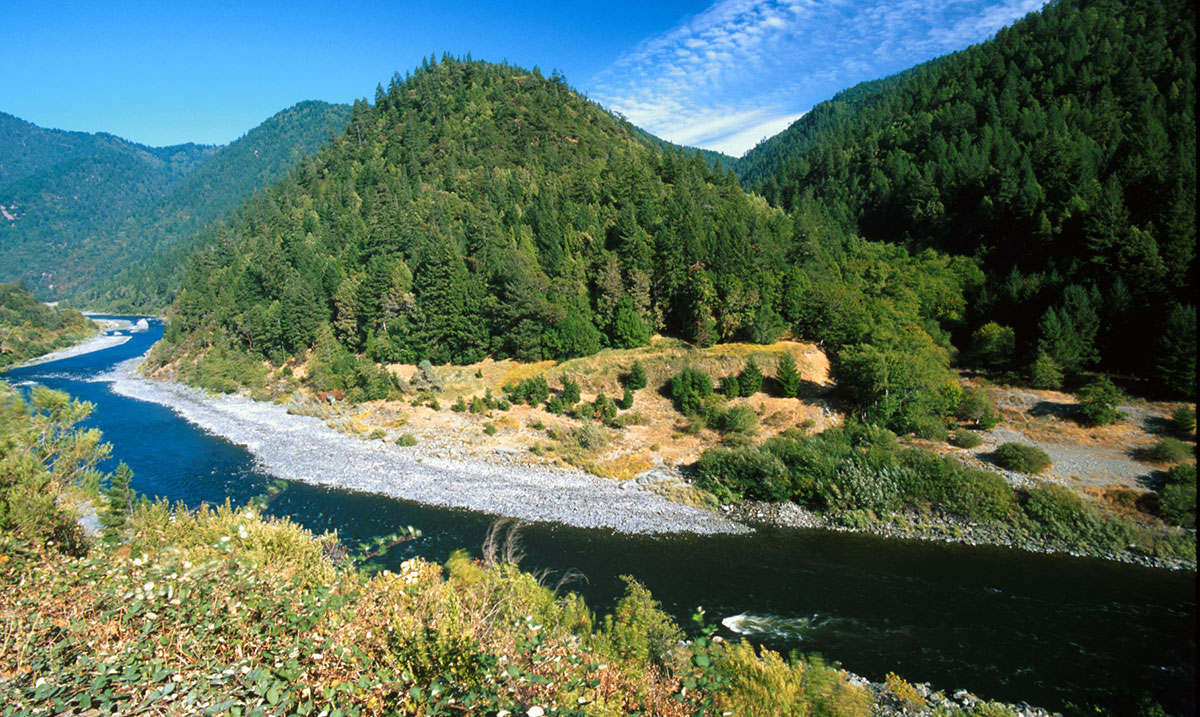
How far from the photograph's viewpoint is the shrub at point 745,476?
25.2m

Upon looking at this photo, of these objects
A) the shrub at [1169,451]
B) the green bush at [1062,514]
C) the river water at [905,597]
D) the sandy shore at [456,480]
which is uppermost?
the shrub at [1169,451]

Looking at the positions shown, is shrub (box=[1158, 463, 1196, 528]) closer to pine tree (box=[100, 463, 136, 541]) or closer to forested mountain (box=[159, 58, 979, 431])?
forested mountain (box=[159, 58, 979, 431])

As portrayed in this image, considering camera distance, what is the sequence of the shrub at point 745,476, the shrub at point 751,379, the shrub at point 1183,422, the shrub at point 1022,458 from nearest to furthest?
the shrub at point 1183,422
the shrub at point 1022,458
the shrub at point 745,476
the shrub at point 751,379

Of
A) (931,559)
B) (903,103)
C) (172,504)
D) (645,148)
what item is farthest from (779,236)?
(903,103)

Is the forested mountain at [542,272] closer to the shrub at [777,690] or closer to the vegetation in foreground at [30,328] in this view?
the shrub at [777,690]

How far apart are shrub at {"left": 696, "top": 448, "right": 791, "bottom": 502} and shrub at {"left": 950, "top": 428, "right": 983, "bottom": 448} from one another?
9.97 m

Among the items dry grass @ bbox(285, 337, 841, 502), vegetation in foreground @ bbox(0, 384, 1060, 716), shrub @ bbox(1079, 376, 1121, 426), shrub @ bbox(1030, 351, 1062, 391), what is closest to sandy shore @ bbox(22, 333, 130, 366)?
dry grass @ bbox(285, 337, 841, 502)

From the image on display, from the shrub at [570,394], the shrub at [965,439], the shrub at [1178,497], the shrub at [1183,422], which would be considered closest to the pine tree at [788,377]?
the shrub at [965,439]

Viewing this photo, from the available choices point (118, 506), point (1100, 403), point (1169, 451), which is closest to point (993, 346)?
point (1100, 403)

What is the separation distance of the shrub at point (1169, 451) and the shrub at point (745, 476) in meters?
13.3

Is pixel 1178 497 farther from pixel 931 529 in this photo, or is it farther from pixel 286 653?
pixel 286 653

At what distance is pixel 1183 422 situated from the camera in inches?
769

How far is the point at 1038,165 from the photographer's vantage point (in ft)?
150

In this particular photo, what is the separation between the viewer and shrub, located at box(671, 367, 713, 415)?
113 ft
